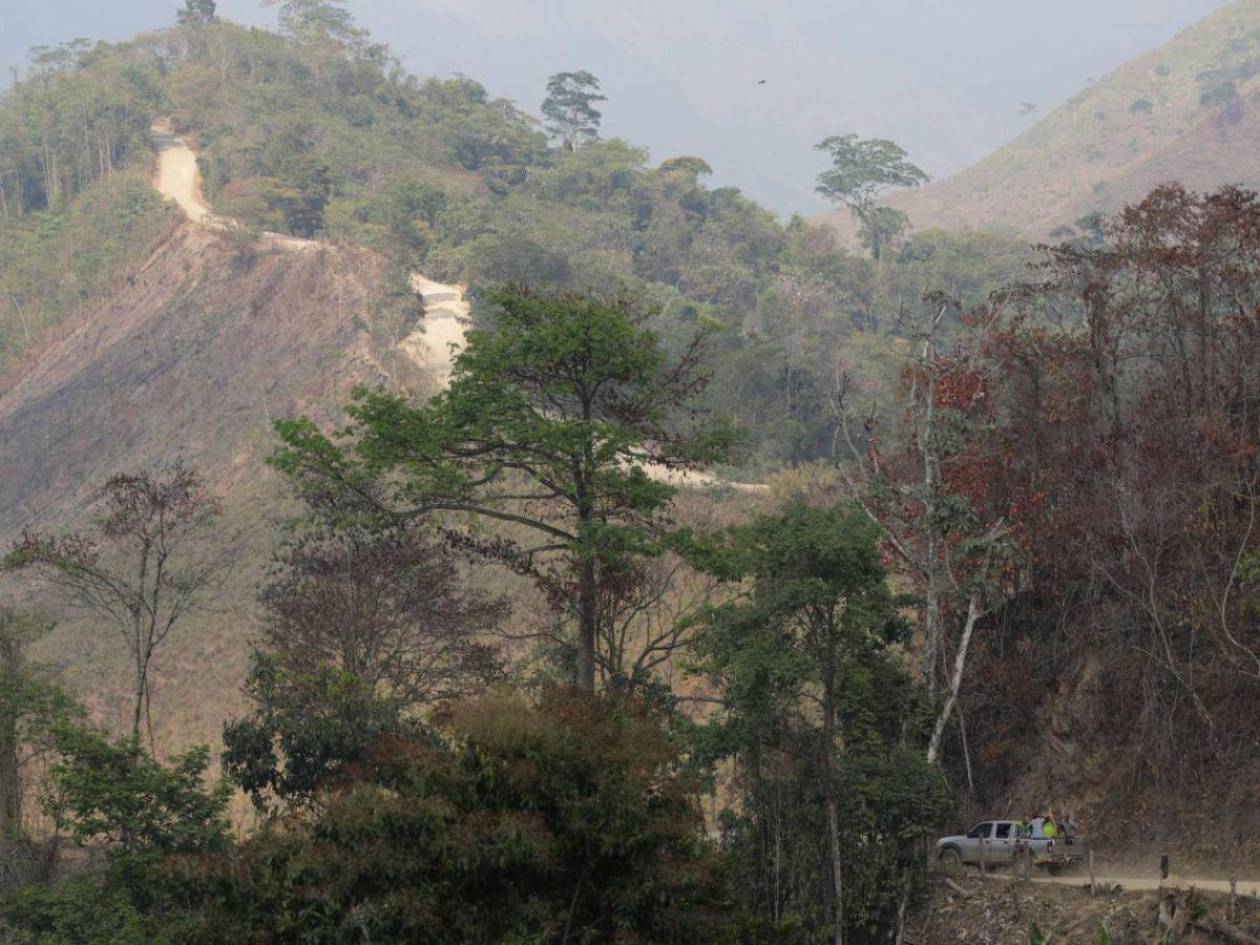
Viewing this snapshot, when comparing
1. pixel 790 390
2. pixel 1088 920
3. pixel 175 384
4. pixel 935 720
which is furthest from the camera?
pixel 175 384

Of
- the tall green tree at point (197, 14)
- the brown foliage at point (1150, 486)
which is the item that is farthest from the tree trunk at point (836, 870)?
the tall green tree at point (197, 14)

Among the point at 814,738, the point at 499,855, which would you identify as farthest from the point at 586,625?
the point at 499,855

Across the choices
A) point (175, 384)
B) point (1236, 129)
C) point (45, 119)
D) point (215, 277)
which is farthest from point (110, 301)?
point (1236, 129)

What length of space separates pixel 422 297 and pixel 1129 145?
3008 inches

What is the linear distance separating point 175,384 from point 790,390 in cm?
2314

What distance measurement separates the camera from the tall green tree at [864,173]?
80875 millimetres

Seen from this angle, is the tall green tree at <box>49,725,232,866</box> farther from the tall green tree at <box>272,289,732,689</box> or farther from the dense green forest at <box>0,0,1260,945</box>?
the tall green tree at <box>272,289,732,689</box>

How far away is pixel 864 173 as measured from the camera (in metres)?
81.4

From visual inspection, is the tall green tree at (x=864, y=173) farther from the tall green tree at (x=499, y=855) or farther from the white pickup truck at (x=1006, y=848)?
the tall green tree at (x=499, y=855)

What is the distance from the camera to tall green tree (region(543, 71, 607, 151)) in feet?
283

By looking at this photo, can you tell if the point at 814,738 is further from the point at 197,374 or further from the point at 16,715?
the point at 197,374

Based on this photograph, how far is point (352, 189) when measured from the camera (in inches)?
2518

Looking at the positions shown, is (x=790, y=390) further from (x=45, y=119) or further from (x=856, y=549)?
(x=45, y=119)

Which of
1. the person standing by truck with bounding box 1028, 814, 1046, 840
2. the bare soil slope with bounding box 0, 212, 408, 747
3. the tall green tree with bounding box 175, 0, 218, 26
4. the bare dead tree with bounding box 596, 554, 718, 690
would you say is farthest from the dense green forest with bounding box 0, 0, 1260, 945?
the tall green tree with bounding box 175, 0, 218, 26
